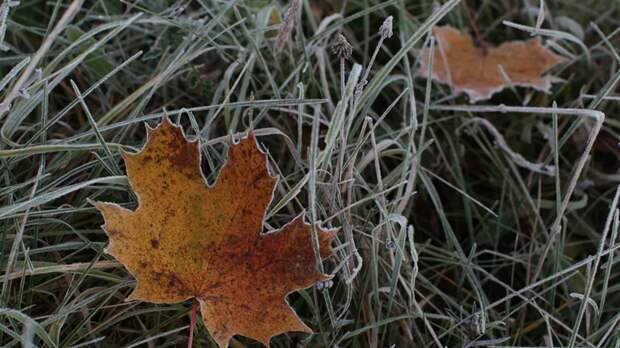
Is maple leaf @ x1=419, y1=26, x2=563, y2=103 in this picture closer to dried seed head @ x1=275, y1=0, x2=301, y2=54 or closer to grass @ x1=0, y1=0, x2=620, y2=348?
grass @ x1=0, y1=0, x2=620, y2=348

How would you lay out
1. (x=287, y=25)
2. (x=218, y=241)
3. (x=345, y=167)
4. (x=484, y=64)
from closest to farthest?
(x=218, y=241), (x=345, y=167), (x=287, y=25), (x=484, y=64)

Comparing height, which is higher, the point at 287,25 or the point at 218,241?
the point at 287,25

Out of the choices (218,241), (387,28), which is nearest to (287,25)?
(387,28)

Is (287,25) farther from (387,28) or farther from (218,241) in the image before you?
(218,241)

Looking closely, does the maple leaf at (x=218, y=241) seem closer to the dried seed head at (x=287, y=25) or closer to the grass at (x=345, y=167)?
the grass at (x=345, y=167)

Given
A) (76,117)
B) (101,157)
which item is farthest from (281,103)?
(76,117)

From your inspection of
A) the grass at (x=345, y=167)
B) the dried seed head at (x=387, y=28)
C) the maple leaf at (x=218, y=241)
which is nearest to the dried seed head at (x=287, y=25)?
the grass at (x=345, y=167)

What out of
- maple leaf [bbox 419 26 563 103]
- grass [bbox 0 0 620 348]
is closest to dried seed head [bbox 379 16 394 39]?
grass [bbox 0 0 620 348]
